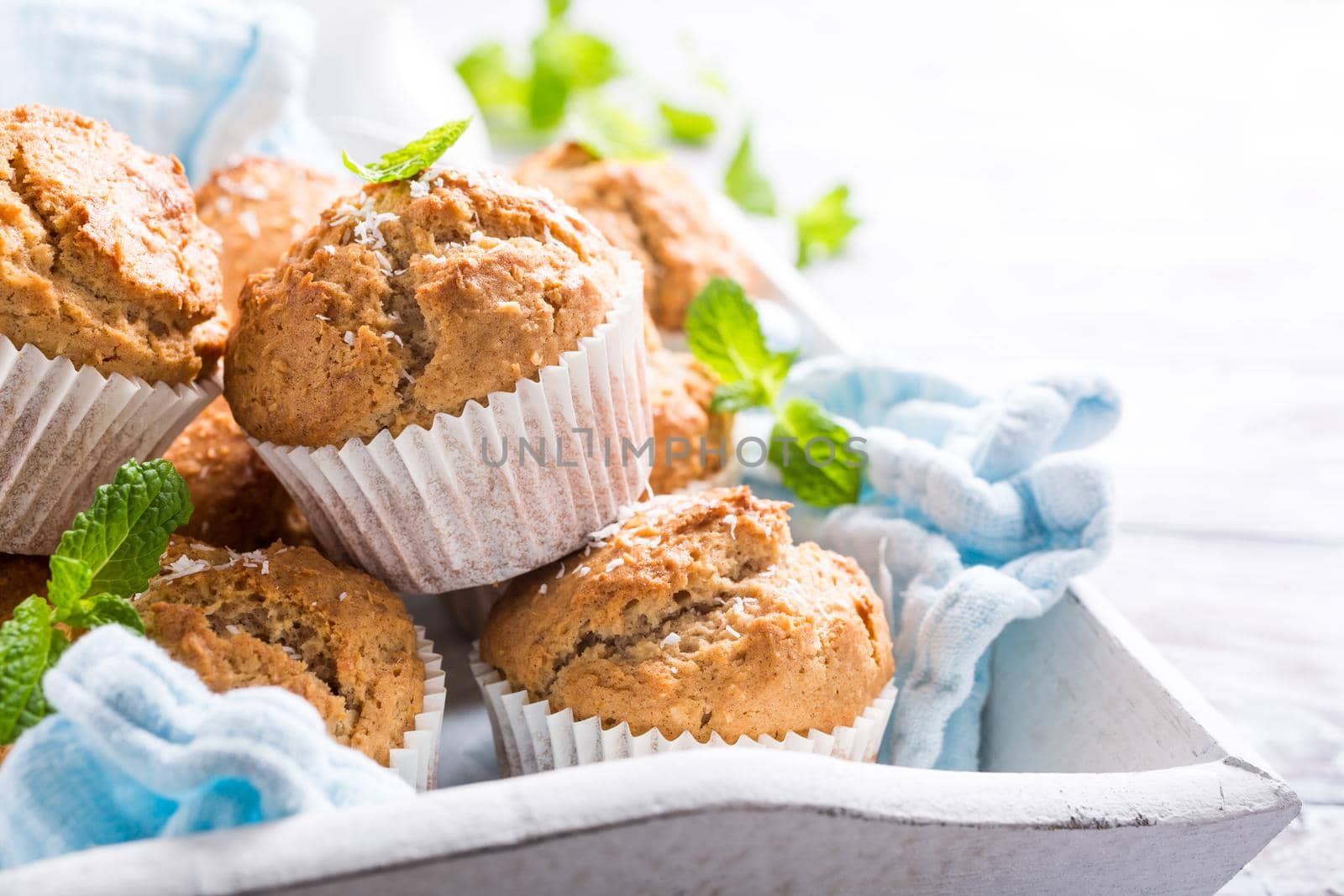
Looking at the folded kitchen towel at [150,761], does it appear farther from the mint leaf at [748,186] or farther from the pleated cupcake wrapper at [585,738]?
the mint leaf at [748,186]

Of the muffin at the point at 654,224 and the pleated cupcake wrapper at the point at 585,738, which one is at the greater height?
the muffin at the point at 654,224

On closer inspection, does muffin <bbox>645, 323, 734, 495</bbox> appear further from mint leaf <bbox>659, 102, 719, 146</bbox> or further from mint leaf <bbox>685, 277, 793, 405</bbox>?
mint leaf <bbox>659, 102, 719, 146</bbox>

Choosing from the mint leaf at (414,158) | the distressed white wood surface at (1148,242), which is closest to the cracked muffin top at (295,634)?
the mint leaf at (414,158)

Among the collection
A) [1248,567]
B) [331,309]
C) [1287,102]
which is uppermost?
[331,309]

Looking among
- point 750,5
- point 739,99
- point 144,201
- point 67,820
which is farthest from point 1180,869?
point 750,5

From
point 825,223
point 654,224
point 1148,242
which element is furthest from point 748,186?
point 1148,242

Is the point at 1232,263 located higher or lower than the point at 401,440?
lower

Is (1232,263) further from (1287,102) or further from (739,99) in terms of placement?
(739,99)
